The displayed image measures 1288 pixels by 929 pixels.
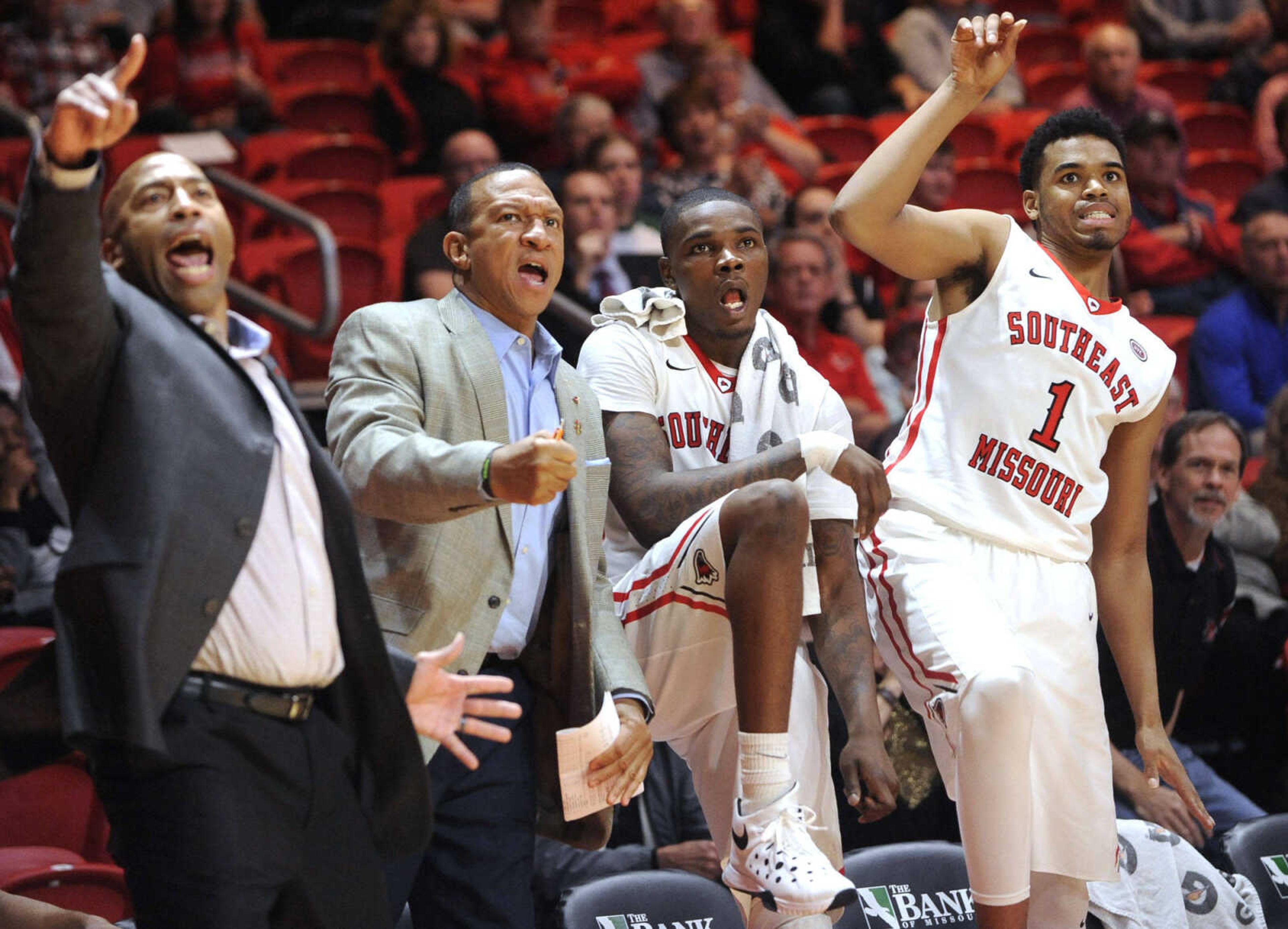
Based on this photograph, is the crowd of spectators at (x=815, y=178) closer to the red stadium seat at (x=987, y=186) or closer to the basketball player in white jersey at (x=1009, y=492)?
the red stadium seat at (x=987, y=186)

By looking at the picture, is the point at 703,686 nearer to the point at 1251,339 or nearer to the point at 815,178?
the point at 1251,339

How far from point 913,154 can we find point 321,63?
623 centimetres

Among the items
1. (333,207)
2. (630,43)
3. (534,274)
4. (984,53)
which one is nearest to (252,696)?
(534,274)

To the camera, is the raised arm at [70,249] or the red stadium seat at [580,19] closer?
the raised arm at [70,249]

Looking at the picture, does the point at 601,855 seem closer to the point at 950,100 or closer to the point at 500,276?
the point at 500,276

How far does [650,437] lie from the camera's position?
12.4 ft

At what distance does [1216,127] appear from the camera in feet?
31.7

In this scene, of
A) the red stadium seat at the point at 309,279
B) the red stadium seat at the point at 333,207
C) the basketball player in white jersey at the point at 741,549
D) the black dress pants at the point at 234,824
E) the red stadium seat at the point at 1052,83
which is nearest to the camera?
the black dress pants at the point at 234,824

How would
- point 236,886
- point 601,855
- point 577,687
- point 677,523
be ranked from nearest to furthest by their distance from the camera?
point 236,886 → point 577,687 → point 677,523 → point 601,855

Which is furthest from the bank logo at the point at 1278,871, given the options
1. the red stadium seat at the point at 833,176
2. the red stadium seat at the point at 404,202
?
the red stadium seat at the point at 404,202

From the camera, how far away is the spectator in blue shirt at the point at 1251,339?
707 centimetres

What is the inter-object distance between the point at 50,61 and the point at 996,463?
574cm

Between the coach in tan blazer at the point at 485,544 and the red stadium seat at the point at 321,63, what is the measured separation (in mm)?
5832

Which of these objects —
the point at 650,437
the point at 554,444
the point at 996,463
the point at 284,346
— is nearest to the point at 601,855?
the point at 650,437
